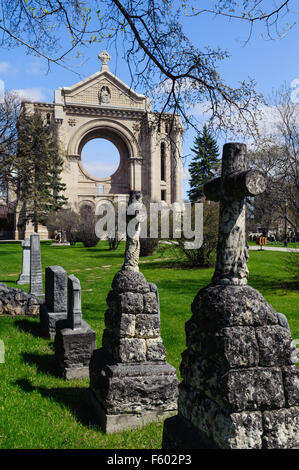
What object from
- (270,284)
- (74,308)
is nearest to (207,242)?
(270,284)

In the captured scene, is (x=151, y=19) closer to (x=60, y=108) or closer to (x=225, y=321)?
(x=225, y=321)

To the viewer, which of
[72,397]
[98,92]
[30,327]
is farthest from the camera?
[98,92]

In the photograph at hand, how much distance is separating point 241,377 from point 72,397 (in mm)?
3268

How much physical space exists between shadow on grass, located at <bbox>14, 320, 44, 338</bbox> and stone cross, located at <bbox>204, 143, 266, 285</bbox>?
5.86m

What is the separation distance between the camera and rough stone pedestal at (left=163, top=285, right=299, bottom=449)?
88.1 inches

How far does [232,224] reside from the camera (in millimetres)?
2533

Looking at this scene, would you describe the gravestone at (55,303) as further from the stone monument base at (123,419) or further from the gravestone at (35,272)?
the gravestone at (35,272)

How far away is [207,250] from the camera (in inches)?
778

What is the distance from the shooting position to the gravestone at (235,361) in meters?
2.25

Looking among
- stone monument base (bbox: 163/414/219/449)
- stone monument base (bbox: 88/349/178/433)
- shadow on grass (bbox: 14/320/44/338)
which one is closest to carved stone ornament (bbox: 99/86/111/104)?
shadow on grass (bbox: 14/320/44/338)

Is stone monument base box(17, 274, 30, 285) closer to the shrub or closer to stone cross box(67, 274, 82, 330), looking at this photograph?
the shrub

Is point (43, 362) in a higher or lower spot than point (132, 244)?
lower

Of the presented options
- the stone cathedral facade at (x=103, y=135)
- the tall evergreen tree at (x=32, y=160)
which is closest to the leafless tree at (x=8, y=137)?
the tall evergreen tree at (x=32, y=160)

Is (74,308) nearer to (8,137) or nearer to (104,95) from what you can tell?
(8,137)
